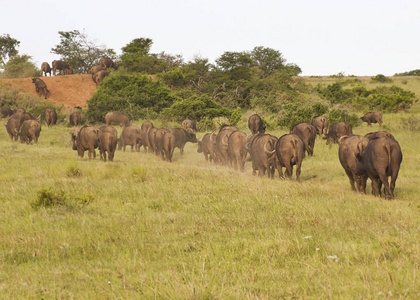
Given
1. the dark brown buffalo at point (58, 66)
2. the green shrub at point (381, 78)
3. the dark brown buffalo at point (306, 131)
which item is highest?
the dark brown buffalo at point (58, 66)

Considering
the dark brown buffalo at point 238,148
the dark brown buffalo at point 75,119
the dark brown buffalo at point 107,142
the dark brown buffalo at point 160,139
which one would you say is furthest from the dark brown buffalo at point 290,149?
the dark brown buffalo at point 75,119

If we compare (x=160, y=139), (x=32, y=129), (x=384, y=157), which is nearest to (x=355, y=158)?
(x=384, y=157)

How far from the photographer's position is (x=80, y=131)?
17.5 m

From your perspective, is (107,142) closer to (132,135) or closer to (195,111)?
(132,135)

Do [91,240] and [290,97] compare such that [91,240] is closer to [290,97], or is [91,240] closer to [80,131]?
[80,131]

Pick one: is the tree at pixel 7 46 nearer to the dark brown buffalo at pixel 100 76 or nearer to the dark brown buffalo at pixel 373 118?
the dark brown buffalo at pixel 100 76

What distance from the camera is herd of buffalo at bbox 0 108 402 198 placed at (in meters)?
9.02

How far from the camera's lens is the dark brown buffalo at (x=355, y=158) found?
9.78 m

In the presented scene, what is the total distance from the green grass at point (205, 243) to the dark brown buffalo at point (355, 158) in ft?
3.01

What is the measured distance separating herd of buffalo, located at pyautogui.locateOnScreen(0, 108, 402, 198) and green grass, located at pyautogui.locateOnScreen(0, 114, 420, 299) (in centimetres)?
118

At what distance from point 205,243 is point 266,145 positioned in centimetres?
821

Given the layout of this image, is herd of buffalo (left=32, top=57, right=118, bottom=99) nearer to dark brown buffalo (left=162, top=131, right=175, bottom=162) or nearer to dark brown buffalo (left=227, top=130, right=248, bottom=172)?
dark brown buffalo (left=162, top=131, right=175, bottom=162)

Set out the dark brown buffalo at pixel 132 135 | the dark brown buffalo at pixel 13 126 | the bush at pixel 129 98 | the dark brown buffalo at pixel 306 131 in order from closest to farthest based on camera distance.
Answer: the dark brown buffalo at pixel 306 131 → the dark brown buffalo at pixel 132 135 → the dark brown buffalo at pixel 13 126 → the bush at pixel 129 98

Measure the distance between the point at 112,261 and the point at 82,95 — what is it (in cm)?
4370
